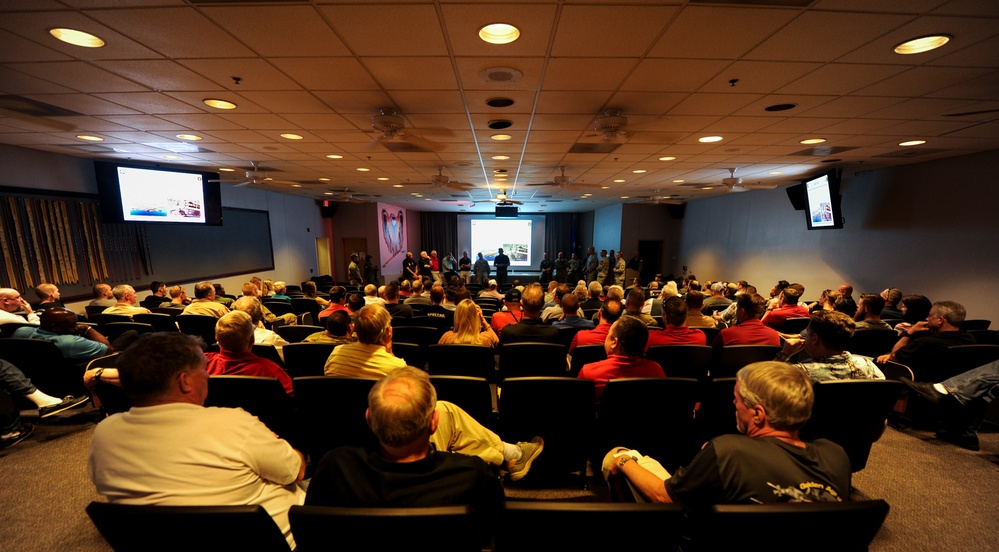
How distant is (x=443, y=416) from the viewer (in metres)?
1.72

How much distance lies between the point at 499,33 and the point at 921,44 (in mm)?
2625

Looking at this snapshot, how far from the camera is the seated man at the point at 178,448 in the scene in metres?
1.14

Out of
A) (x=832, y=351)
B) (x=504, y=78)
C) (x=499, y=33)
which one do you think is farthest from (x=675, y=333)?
(x=499, y=33)

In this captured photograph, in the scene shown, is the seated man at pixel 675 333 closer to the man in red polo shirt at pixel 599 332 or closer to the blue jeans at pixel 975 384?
the man in red polo shirt at pixel 599 332

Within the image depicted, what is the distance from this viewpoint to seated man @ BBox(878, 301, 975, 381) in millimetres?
3021

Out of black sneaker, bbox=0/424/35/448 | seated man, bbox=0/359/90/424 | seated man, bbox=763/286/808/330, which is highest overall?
seated man, bbox=763/286/808/330

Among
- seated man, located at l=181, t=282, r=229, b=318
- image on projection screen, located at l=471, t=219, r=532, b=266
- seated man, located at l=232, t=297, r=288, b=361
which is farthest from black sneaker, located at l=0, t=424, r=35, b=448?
image on projection screen, located at l=471, t=219, r=532, b=266

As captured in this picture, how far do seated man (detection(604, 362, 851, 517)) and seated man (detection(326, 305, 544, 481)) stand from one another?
820mm

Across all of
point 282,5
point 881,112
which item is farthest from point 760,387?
point 881,112

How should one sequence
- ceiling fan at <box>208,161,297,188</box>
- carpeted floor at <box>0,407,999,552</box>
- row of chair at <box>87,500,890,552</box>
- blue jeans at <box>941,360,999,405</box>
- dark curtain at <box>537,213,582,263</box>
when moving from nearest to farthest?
row of chair at <box>87,500,890,552</box>, carpeted floor at <box>0,407,999,552</box>, blue jeans at <box>941,360,999,405</box>, ceiling fan at <box>208,161,297,188</box>, dark curtain at <box>537,213,582,263</box>

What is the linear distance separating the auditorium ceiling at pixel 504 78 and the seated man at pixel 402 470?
1.96 meters

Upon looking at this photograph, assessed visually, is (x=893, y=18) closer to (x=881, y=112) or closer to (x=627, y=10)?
(x=627, y=10)

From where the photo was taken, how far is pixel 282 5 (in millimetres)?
1847

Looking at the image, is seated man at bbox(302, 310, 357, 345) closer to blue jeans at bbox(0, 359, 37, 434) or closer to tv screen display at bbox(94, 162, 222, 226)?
blue jeans at bbox(0, 359, 37, 434)
